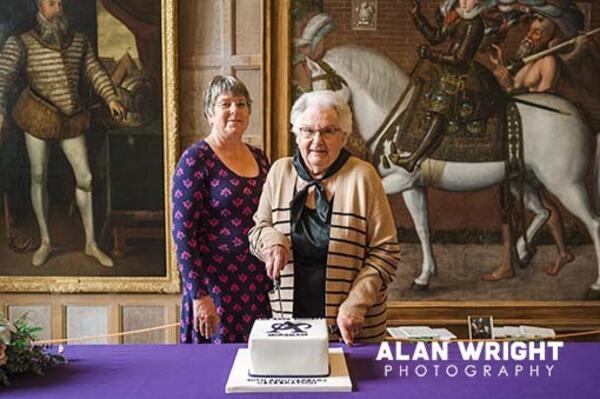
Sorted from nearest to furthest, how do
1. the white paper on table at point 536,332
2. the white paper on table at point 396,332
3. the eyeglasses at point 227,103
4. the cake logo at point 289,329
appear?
the cake logo at point 289,329, the eyeglasses at point 227,103, the white paper on table at point 396,332, the white paper on table at point 536,332

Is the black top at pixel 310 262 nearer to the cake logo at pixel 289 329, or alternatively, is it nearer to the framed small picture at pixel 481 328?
the cake logo at pixel 289 329

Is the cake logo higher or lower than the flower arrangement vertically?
higher

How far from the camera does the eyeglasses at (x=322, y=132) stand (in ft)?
7.59

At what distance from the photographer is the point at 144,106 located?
4.20 metres

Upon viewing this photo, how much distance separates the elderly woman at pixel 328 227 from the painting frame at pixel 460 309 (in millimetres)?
1820

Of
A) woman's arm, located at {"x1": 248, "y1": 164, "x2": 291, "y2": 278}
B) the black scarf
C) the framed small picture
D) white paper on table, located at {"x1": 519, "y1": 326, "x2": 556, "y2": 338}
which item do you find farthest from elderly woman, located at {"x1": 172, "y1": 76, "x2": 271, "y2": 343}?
white paper on table, located at {"x1": 519, "y1": 326, "x2": 556, "y2": 338}

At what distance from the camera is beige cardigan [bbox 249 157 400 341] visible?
2312mm

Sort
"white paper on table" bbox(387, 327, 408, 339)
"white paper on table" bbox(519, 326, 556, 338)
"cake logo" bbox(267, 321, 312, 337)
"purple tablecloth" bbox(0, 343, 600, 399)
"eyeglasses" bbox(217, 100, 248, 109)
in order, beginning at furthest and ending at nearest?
"white paper on table" bbox(519, 326, 556, 338) < "white paper on table" bbox(387, 327, 408, 339) < "eyeglasses" bbox(217, 100, 248, 109) < "cake logo" bbox(267, 321, 312, 337) < "purple tablecloth" bbox(0, 343, 600, 399)

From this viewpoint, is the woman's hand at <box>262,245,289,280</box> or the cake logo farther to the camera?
the woman's hand at <box>262,245,289,280</box>

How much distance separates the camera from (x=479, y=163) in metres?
4.26

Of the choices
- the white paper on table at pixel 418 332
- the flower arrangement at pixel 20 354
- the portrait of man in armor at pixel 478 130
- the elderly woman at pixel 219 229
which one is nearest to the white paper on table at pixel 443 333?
the white paper on table at pixel 418 332

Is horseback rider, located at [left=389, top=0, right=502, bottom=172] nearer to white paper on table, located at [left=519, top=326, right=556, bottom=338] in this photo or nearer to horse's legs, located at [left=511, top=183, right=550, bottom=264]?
horse's legs, located at [left=511, top=183, right=550, bottom=264]

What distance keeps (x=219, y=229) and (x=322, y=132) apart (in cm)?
77

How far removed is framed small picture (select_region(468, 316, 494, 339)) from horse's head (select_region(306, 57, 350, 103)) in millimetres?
1590
